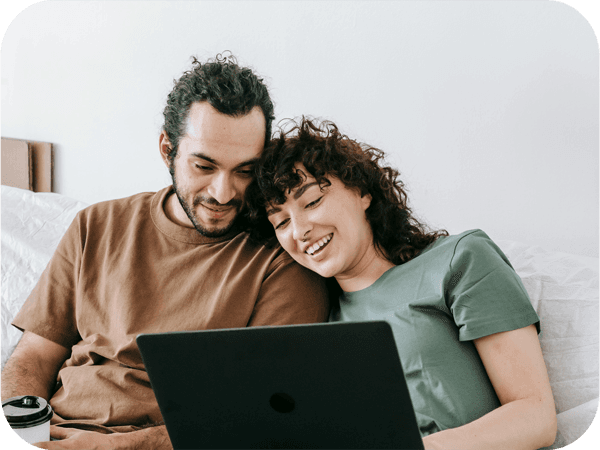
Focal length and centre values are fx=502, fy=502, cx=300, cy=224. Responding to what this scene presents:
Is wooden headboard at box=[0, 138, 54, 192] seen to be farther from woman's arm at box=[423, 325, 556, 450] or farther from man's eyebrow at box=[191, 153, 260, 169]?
woman's arm at box=[423, 325, 556, 450]

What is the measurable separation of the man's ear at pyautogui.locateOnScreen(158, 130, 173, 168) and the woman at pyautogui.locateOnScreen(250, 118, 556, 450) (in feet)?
0.97

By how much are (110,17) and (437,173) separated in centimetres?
95

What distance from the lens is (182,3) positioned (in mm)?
1297

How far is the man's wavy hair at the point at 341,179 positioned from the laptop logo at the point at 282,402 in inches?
19.5

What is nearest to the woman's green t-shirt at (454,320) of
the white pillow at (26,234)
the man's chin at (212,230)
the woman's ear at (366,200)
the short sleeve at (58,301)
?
the woman's ear at (366,200)

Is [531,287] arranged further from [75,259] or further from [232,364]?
[75,259]

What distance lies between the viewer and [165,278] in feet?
3.66

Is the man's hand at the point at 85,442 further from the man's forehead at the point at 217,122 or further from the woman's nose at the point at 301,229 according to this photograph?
the man's forehead at the point at 217,122

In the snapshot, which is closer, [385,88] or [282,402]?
[282,402]

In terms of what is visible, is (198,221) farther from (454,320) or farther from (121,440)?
(454,320)

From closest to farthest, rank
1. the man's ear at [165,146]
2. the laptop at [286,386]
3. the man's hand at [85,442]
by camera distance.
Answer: the laptop at [286,386] < the man's hand at [85,442] < the man's ear at [165,146]

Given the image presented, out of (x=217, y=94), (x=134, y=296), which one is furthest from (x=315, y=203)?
(x=134, y=296)

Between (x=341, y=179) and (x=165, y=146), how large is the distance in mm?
482

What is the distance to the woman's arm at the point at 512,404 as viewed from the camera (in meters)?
0.78
